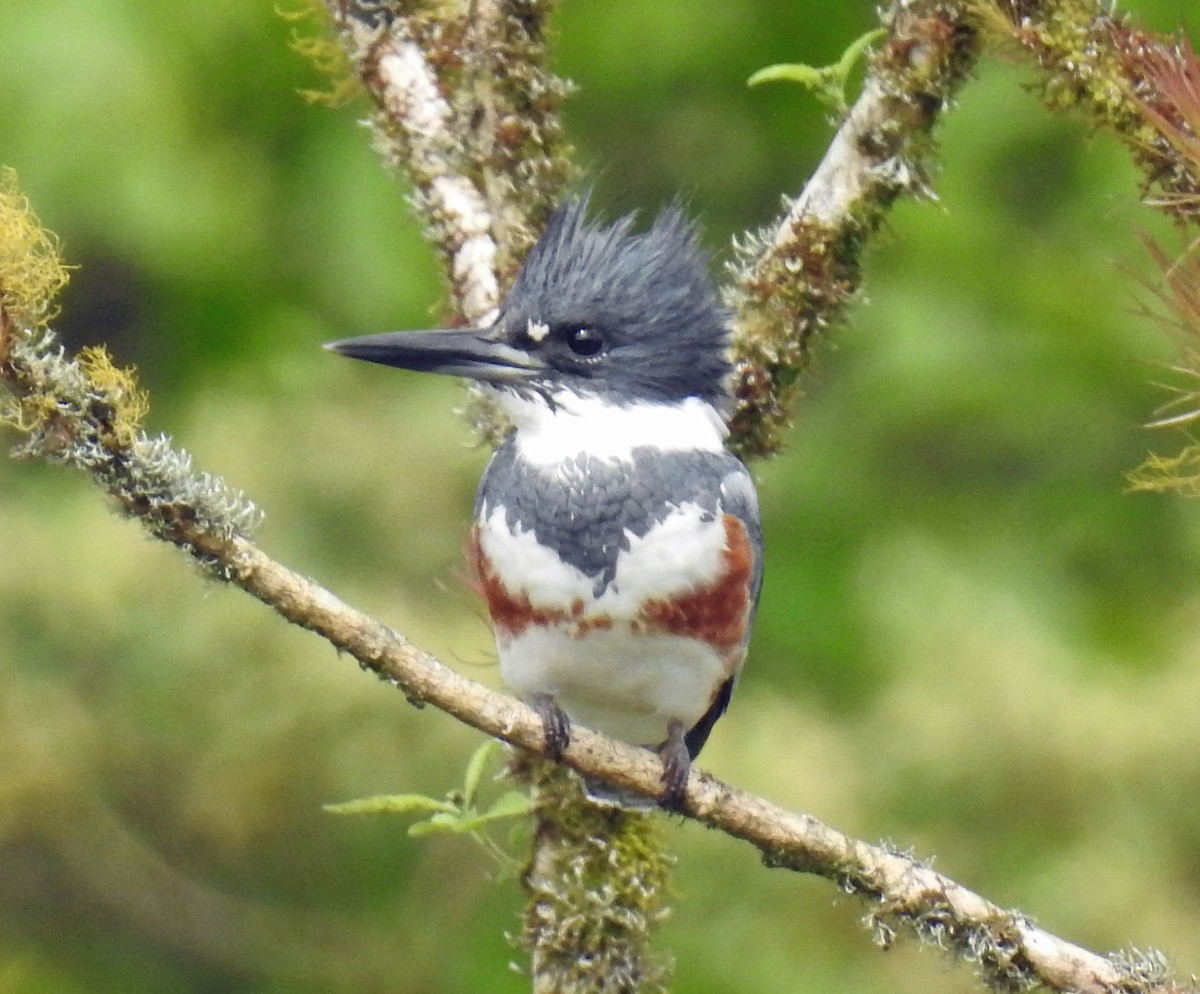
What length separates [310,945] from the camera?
15.9 ft

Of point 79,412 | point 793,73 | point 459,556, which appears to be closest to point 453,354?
point 793,73

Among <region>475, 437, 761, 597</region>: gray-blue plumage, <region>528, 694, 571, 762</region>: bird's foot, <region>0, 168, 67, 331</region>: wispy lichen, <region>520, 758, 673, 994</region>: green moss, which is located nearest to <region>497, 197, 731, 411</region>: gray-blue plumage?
<region>475, 437, 761, 597</region>: gray-blue plumage

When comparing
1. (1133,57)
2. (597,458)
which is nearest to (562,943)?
(597,458)

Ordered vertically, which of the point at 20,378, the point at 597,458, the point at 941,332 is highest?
the point at 941,332

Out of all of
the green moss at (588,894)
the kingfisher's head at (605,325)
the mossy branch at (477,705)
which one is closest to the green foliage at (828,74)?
the kingfisher's head at (605,325)

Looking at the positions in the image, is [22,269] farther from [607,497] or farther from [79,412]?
[607,497]

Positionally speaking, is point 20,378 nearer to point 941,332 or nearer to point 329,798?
point 329,798

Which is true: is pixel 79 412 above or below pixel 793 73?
below

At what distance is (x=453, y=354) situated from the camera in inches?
110

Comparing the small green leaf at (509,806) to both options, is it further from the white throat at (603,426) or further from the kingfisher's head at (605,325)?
the kingfisher's head at (605,325)

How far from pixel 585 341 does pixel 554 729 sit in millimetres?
765

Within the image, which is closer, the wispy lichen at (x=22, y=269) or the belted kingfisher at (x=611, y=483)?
the wispy lichen at (x=22, y=269)

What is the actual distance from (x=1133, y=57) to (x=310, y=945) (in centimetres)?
350

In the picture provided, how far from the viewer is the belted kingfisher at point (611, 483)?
2.75 metres
